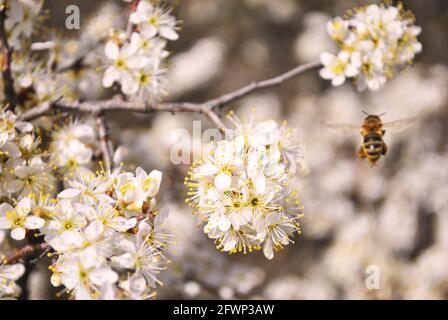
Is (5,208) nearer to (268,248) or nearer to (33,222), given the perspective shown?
(33,222)

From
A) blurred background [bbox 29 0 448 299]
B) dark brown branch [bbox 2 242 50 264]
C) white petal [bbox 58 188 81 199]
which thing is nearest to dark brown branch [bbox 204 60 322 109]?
white petal [bbox 58 188 81 199]

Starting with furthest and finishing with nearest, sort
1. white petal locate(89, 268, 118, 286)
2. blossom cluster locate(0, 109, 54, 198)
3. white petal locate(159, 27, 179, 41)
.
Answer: white petal locate(159, 27, 179, 41)
blossom cluster locate(0, 109, 54, 198)
white petal locate(89, 268, 118, 286)

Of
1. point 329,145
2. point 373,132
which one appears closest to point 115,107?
point 373,132

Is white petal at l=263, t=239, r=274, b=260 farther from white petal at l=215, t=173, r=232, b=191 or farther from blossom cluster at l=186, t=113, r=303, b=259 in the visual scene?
white petal at l=215, t=173, r=232, b=191

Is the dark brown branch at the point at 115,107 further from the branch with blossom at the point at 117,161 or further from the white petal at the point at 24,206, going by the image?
the white petal at the point at 24,206

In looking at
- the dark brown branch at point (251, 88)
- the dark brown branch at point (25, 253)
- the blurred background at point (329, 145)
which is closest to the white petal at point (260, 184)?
the dark brown branch at point (251, 88)

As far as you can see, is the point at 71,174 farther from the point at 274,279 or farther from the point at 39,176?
the point at 274,279
